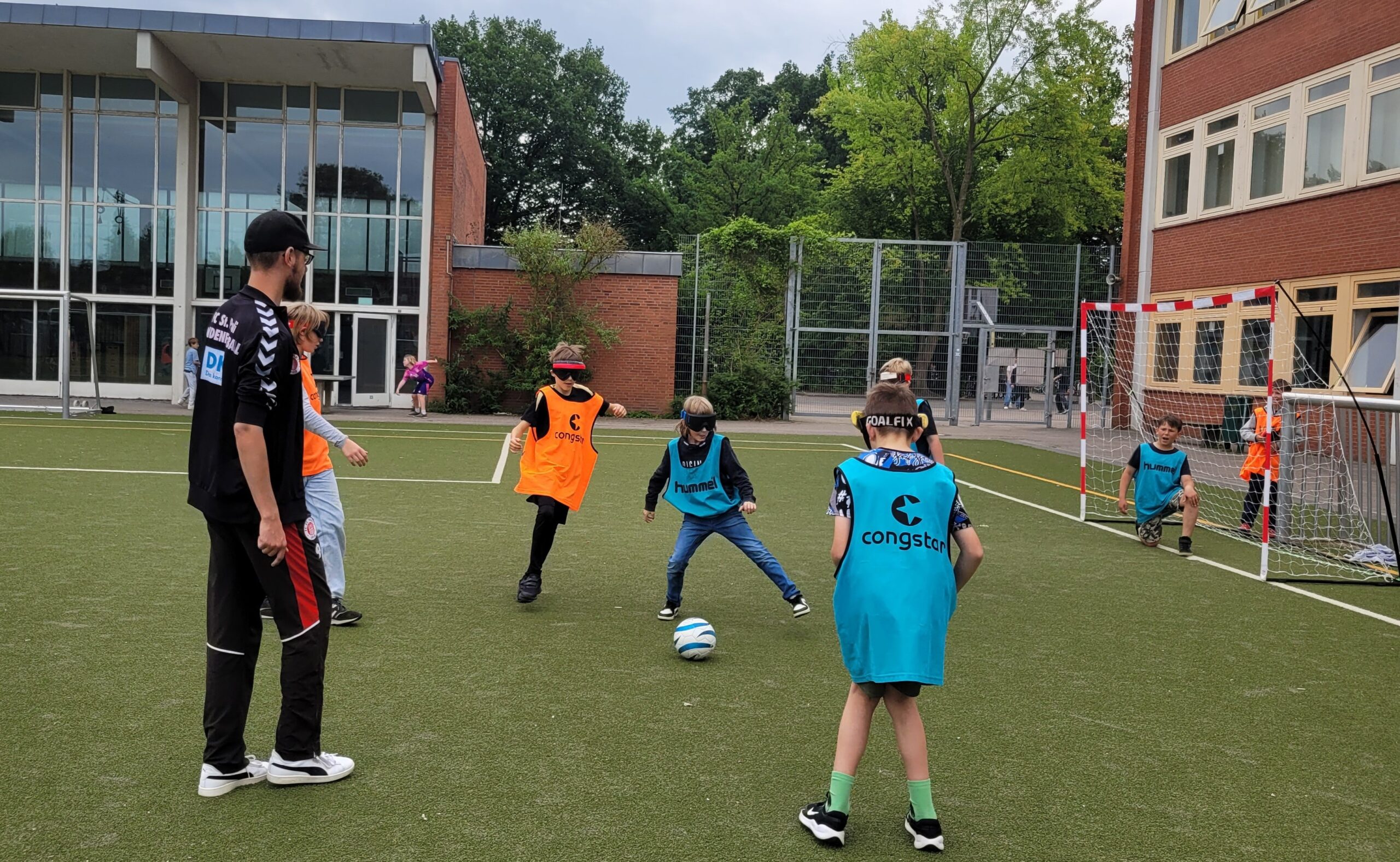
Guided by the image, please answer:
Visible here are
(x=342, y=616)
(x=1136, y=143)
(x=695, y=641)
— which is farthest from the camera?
(x=1136, y=143)

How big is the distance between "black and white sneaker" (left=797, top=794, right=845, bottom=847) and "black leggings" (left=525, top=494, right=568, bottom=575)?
3862mm

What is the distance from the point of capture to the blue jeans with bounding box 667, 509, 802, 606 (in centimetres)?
690

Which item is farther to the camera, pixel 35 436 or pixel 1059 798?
pixel 35 436

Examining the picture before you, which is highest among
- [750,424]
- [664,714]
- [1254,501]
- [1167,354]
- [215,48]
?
[215,48]

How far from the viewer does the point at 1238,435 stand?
15961mm

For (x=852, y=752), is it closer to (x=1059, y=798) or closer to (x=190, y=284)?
(x=1059, y=798)

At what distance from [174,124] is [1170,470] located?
2663 cm

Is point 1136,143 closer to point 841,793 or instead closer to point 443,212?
point 443,212

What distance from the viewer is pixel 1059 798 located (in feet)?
13.8

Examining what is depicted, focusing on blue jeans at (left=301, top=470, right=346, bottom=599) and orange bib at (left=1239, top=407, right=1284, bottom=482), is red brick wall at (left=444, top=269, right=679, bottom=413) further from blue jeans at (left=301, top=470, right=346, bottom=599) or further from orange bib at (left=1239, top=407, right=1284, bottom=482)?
blue jeans at (left=301, top=470, right=346, bottom=599)

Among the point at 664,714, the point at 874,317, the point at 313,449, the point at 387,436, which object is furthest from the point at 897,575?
the point at 874,317

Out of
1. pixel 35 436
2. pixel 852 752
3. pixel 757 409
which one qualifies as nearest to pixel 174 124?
pixel 35 436

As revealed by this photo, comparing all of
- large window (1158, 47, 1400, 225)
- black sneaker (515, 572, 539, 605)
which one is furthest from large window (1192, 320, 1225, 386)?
black sneaker (515, 572, 539, 605)

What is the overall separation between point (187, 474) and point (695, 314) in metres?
17.1
